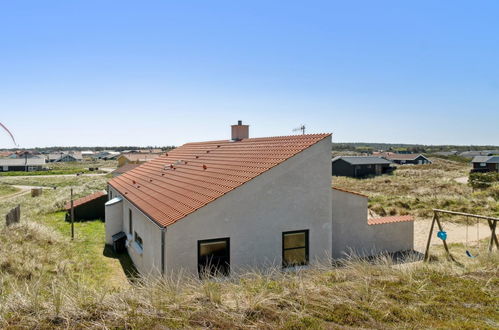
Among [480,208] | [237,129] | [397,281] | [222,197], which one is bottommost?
[480,208]

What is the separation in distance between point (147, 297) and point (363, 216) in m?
11.6

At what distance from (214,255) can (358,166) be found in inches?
2262

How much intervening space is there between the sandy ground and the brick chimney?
10014mm

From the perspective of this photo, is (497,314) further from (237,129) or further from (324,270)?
(237,129)

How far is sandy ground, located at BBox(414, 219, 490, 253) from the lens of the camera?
18.3 m

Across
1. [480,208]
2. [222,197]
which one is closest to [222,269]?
[222,197]

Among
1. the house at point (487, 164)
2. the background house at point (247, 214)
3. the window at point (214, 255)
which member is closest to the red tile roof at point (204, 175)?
the background house at point (247, 214)

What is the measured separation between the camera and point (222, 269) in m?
10.8

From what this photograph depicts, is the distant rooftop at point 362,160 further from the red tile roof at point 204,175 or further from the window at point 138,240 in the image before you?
the window at point 138,240

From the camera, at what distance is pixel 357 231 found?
598 inches

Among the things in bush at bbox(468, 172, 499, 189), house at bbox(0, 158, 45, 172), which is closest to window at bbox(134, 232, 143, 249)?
bush at bbox(468, 172, 499, 189)

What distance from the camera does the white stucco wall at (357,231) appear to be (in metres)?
14.7

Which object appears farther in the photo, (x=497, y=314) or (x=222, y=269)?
(x=222, y=269)

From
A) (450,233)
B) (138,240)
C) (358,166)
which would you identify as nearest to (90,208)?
(138,240)
